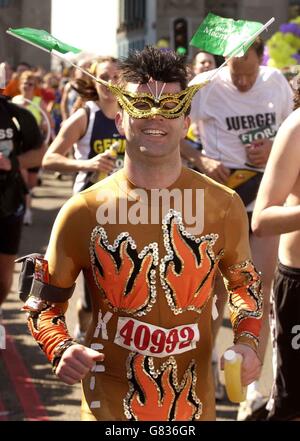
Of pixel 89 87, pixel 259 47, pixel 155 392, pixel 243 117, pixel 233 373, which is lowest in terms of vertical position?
pixel 155 392

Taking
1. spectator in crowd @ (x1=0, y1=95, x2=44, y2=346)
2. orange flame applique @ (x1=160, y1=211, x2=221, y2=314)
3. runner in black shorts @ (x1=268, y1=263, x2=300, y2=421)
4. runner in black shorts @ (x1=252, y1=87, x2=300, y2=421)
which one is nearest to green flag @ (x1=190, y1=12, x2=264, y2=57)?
runner in black shorts @ (x1=252, y1=87, x2=300, y2=421)

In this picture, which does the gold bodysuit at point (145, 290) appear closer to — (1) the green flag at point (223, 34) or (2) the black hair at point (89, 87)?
(1) the green flag at point (223, 34)

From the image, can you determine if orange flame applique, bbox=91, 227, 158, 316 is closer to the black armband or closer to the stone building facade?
the black armband

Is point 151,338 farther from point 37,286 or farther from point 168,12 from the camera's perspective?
point 168,12

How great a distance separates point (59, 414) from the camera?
6.50 metres

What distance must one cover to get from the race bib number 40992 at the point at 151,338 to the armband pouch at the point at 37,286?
23cm

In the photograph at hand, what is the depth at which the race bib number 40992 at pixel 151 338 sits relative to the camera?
384 centimetres

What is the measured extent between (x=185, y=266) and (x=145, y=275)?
0.44ft

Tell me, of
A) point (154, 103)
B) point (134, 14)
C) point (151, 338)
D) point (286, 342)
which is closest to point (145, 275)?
point (151, 338)

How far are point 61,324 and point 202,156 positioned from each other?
317cm

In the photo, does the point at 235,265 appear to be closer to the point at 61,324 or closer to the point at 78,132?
the point at 61,324

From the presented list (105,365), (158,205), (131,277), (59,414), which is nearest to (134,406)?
(105,365)

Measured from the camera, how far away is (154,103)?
385cm

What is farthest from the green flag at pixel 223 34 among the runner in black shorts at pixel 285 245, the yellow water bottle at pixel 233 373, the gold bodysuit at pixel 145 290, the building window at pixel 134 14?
the building window at pixel 134 14
